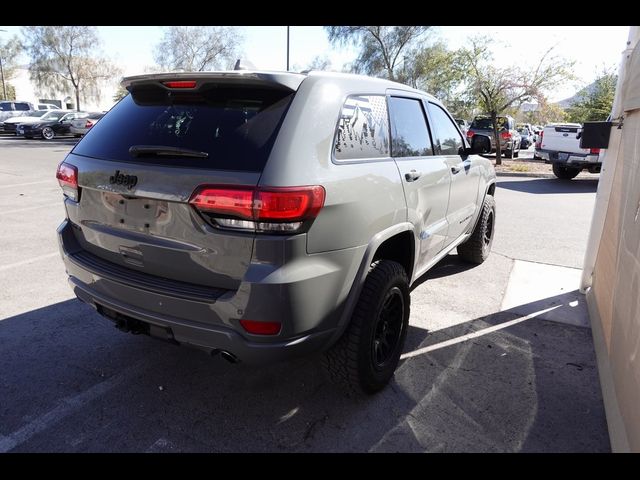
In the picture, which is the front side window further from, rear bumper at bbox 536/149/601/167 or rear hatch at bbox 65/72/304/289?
rear bumper at bbox 536/149/601/167

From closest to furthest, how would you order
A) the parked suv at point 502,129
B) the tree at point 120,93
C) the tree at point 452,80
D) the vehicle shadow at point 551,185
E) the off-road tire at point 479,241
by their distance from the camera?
the tree at point 120,93 < the off-road tire at point 479,241 < the vehicle shadow at point 551,185 < the tree at point 452,80 < the parked suv at point 502,129

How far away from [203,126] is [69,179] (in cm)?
95

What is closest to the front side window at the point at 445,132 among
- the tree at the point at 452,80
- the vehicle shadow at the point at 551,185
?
the vehicle shadow at the point at 551,185

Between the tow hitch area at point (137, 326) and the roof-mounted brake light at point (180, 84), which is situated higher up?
the roof-mounted brake light at point (180, 84)

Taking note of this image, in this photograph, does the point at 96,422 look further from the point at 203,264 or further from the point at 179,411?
the point at 203,264

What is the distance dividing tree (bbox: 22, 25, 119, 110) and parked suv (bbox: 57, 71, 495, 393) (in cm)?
4860

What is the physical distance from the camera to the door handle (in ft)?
9.43

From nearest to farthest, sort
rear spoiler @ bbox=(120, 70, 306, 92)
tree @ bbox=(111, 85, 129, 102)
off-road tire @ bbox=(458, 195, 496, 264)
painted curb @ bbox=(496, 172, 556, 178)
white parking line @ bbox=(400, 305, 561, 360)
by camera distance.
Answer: rear spoiler @ bbox=(120, 70, 306, 92), tree @ bbox=(111, 85, 129, 102), white parking line @ bbox=(400, 305, 561, 360), off-road tire @ bbox=(458, 195, 496, 264), painted curb @ bbox=(496, 172, 556, 178)

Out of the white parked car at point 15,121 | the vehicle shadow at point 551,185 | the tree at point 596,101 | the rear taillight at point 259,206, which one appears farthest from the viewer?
the tree at point 596,101

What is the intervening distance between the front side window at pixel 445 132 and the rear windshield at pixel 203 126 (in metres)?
1.92

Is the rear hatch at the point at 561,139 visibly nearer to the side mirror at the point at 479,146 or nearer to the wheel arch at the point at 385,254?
the side mirror at the point at 479,146

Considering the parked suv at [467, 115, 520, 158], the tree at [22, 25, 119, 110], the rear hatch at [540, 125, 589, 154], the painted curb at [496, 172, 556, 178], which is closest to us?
the rear hatch at [540, 125, 589, 154]

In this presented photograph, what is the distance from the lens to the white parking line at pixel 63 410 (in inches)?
92.1

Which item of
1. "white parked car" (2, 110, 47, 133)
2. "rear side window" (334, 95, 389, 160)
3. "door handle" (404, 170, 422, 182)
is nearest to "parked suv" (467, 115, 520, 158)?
"door handle" (404, 170, 422, 182)
